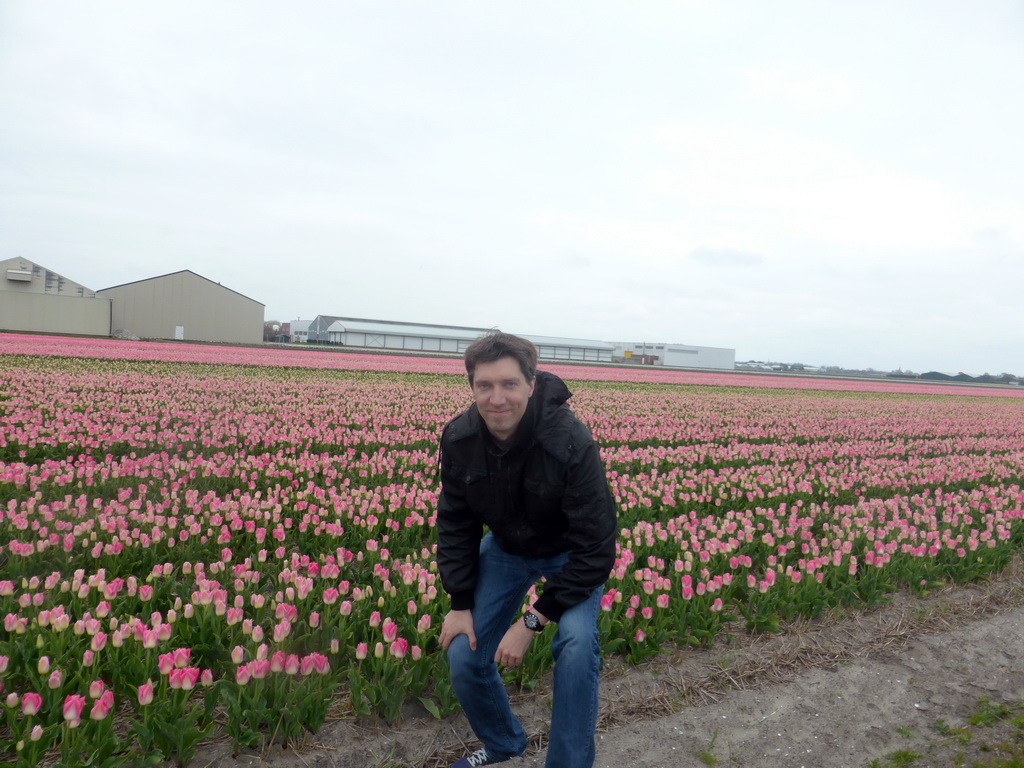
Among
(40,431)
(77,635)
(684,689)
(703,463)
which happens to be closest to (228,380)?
(40,431)

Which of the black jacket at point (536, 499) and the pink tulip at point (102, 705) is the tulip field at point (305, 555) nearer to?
the pink tulip at point (102, 705)

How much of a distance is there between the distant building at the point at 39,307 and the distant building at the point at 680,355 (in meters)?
65.7

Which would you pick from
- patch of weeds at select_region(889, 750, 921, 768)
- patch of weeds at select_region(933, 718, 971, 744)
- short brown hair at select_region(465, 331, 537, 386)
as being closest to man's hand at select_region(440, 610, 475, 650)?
short brown hair at select_region(465, 331, 537, 386)

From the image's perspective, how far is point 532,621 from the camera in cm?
278

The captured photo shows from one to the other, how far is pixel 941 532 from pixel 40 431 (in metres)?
11.1

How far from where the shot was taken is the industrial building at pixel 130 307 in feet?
144

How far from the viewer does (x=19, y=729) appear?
279 centimetres

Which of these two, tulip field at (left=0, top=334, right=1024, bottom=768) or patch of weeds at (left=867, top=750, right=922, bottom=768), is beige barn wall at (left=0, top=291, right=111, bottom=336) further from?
patch of weeds at (left=867, top=750, right=922, bottom=768)

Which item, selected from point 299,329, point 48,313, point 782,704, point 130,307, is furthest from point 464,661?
point 299,329

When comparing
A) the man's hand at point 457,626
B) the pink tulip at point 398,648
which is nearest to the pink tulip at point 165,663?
the pink tulip at point 398,648

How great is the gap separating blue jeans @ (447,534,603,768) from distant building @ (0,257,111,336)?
5145 cm

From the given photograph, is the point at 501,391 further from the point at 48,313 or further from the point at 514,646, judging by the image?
the point at 48,313

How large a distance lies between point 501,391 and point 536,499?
517 millimetres

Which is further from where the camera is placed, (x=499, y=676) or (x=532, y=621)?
(x=499, y=676)
